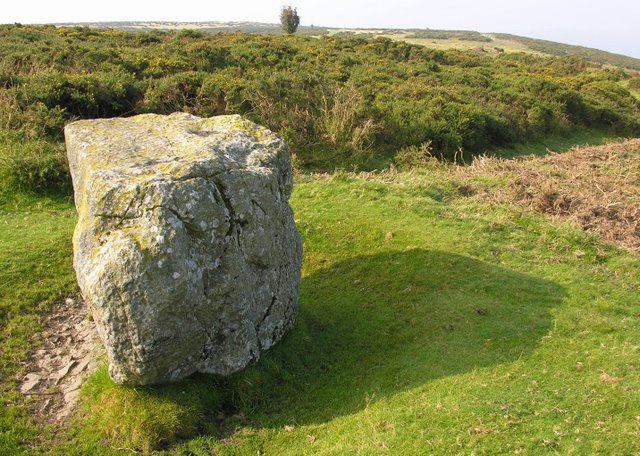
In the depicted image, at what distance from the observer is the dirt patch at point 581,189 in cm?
1562

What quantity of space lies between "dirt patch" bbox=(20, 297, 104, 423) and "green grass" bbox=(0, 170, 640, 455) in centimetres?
41

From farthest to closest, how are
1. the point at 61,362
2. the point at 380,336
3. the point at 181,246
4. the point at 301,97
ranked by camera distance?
the point at 301,97 → the point at 380,336 → the point at 61,362 → the point at 181,246

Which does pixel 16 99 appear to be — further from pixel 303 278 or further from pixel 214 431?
Answer: pixel 214 431

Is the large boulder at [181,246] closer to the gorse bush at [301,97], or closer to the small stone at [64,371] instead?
the small stone at [64,371]

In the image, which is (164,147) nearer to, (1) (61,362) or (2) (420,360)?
(1) (61,362)

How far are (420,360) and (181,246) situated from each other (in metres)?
4.67

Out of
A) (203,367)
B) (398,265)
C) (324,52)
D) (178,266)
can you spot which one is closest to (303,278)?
(398,265)

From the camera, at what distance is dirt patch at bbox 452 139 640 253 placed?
15625 millimetres

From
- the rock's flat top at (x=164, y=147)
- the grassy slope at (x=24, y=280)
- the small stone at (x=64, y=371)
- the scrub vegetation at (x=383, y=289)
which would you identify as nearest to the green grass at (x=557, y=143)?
the scrub vegetation at (x=383, y=289)

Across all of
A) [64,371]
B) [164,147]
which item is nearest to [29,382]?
[64,371]

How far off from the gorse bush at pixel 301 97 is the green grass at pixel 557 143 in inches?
21.2

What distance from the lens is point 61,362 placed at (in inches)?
375

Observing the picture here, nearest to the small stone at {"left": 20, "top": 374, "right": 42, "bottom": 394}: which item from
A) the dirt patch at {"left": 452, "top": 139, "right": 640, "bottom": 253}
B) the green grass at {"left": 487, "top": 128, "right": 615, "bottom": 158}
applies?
the dirt patch at {"left": 452, "top": 139, "right": 640, "bottom": 253}

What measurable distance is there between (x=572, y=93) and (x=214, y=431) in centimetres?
3788
